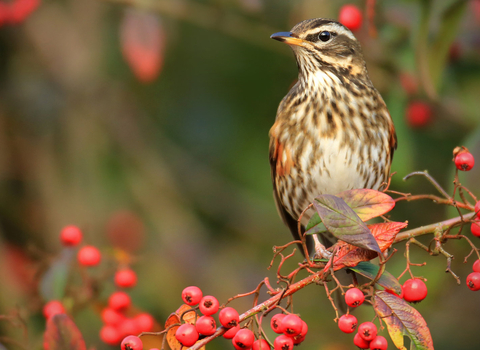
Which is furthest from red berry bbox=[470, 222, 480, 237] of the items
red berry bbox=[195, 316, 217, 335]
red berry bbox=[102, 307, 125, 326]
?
red berry bbox=[102, 307, 125, 326]

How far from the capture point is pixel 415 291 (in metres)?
1.62

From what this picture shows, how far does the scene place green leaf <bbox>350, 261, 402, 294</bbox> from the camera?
150 cm

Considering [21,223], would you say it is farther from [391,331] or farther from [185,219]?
[391,331]

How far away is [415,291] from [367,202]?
340 millimetres

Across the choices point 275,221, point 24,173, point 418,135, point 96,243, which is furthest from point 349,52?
point 24,173

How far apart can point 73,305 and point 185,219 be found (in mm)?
1764

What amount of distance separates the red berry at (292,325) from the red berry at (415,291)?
1.07 ft

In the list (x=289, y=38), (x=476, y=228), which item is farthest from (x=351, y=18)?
(x=476, y=228)

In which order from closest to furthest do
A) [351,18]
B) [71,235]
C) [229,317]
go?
1. [229,317]
2. [71,235]
3. [351,18]

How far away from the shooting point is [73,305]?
7.41 feet

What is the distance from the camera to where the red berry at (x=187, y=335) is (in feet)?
4.91

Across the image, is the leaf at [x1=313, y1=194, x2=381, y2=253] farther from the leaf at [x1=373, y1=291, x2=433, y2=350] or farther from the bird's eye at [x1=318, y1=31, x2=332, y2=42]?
the bird's eye at [x1=318, y1=31, x2=332, y2=42]

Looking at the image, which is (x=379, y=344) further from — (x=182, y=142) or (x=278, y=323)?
(x=182, y=142)

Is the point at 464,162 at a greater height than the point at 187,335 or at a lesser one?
greater
